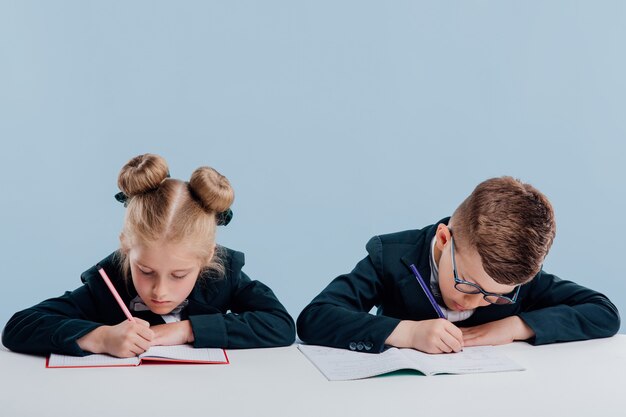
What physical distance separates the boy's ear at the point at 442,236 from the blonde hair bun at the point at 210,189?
459 mm

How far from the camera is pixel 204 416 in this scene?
1.39m

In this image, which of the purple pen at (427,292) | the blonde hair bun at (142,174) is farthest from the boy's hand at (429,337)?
the blonde hair bun at (142,174)

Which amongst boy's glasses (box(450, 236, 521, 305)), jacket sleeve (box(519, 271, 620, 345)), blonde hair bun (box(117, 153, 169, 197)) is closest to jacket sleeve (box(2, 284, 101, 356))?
blonde hair bun (box(117, 153, 169, 197))

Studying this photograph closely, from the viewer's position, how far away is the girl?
1746 millimetres

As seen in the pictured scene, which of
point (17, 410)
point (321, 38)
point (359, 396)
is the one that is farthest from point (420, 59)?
point (17, 410)

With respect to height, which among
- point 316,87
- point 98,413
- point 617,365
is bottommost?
point 617,365

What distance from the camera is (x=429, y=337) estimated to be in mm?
1827

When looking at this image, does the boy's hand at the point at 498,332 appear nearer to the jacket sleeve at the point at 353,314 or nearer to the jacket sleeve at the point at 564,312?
the jacket sleeve at the point at 564,312

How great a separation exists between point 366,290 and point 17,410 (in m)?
0.89

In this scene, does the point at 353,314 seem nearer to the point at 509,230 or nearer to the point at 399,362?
the point at 399,362

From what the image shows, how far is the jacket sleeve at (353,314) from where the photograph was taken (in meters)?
1.85

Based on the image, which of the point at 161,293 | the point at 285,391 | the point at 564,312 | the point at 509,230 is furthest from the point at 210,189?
the point at 564,312

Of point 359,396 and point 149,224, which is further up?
point 149,224

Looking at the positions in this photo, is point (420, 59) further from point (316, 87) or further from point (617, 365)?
point (617, 365)
